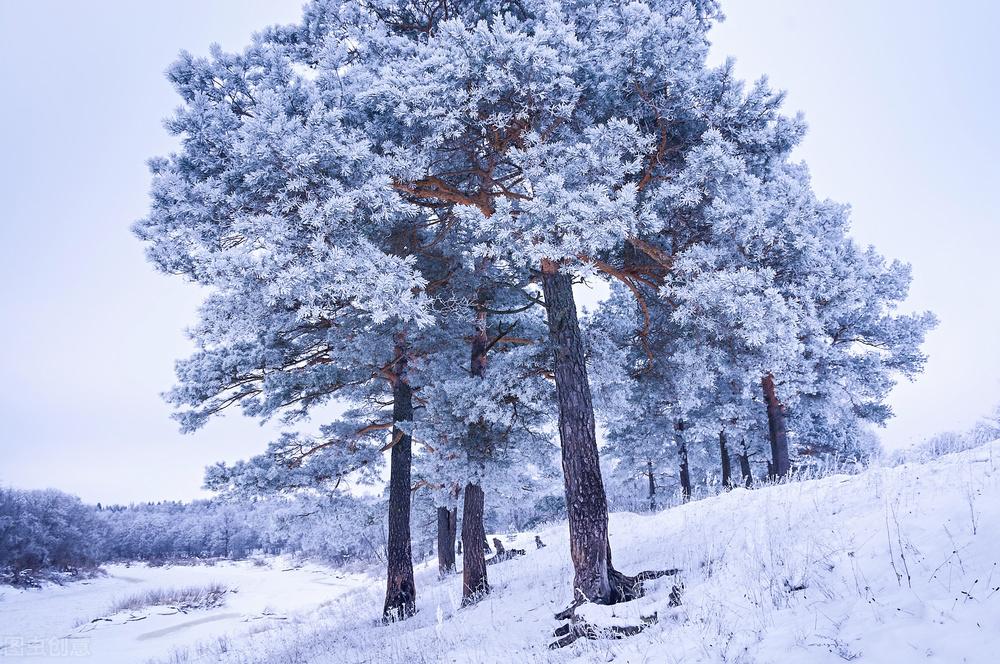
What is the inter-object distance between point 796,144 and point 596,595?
7.42m

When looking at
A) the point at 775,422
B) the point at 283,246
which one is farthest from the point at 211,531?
the point at 283,246

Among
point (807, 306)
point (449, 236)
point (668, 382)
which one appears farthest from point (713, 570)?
point (449, 236)

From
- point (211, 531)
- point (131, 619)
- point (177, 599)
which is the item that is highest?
point (131, 619)

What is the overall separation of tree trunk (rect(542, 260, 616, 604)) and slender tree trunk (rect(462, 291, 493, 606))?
2461 millimetres

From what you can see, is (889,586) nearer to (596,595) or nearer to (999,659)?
(999,659)

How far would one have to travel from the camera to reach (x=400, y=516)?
35.9 ft

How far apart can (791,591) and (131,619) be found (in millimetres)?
32261

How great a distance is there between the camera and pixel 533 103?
704 cm

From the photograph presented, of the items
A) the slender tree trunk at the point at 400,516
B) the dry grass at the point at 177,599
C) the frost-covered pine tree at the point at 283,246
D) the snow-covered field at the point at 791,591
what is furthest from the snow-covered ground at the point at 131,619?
the snow-covered field at the point at 791,591

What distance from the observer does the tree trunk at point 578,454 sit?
6539 mm

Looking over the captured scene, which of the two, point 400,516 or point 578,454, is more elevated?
point 578,454

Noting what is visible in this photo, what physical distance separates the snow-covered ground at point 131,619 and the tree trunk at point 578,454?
37.5 feet

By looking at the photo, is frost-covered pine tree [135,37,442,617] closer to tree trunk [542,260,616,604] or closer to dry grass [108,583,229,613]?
tree trunk [542,260,616,604]

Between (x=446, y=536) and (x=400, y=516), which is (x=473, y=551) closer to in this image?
(x=400, y=516)
